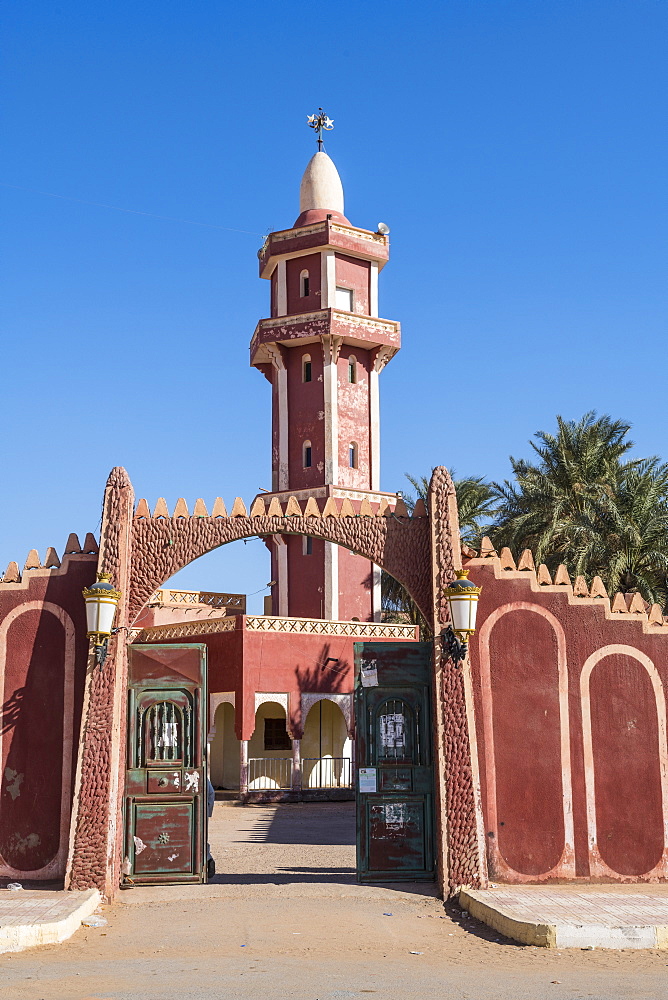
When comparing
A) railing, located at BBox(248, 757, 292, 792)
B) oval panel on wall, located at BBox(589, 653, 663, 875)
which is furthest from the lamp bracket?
railing, located at BBox(248, 757, 292, 792)

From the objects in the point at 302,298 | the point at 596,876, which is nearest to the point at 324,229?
the point at 302,298

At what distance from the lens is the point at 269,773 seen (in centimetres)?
3053

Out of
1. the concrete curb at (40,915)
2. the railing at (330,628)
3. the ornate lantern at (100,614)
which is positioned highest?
the railing at (330,628)

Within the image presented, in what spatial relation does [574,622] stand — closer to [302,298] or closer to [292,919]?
[292,919]

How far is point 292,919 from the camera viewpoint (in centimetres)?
953

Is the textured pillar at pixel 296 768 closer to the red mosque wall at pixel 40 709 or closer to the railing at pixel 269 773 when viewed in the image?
the railing at pixel 269 773

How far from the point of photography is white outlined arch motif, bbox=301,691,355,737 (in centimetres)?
2909

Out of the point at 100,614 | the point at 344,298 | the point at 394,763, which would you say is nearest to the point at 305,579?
the point at 344,298

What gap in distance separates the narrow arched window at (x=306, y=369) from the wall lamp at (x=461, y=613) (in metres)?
23.3

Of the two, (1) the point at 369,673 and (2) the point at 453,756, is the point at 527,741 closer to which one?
(2) the point at 453,756

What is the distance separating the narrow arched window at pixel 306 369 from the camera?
33906 mm

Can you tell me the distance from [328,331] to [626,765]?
2285cm

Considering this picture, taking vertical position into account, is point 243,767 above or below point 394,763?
below

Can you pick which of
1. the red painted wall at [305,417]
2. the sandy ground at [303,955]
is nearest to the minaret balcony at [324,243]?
the red painted wall at [305,417]
